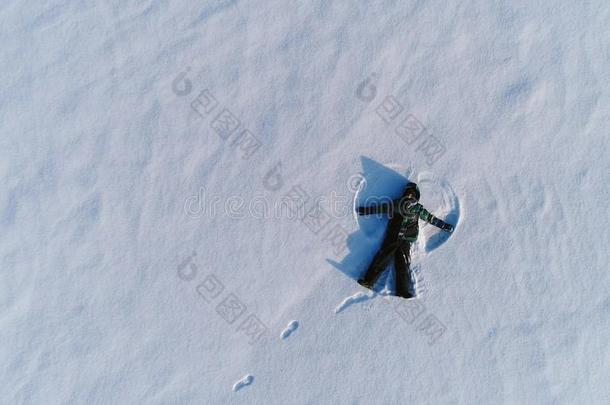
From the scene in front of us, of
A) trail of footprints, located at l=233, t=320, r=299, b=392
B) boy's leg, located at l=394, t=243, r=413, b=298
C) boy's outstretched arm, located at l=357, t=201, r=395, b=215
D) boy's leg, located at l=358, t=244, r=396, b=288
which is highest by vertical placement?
boy's outstretched arm, located at l=357, t=201, r=395, b=215

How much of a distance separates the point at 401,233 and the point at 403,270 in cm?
37

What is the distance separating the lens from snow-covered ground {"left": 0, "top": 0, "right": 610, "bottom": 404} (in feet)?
13.3

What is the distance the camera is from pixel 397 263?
4062 mm

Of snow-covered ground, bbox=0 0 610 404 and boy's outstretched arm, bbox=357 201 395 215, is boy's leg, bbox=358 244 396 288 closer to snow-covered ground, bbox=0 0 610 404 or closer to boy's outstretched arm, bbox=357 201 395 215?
snow-covered ground, bbox=0 0 610 404

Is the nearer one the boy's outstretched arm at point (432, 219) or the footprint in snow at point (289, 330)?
the boy's outstretched arm at point (432, 219)

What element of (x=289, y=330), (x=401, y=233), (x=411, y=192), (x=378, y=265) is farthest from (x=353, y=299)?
(x=411, y=192)

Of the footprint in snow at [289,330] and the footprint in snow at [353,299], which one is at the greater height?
the footprint in snow at [289,330]

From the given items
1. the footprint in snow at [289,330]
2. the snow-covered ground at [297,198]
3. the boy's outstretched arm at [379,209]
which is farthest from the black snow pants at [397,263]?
the footprint in snow at [289,330]

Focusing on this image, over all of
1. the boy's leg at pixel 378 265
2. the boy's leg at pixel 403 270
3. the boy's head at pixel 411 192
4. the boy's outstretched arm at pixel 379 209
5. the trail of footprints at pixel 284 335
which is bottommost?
the boy's leg at pixel 403 270

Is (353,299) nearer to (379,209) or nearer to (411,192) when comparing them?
(379,209)

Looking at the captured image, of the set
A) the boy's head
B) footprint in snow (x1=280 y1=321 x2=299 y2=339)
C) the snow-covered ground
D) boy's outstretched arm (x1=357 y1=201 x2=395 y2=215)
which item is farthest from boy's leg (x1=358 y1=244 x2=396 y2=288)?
footprint in snow (x1=280 y1=321 x2=299 y2=339)

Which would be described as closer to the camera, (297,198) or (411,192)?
(411,192)

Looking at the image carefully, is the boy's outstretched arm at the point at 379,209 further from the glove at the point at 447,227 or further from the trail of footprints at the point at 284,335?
the trail of footprints at the point at 284,335

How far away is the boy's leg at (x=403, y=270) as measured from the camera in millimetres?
4043
